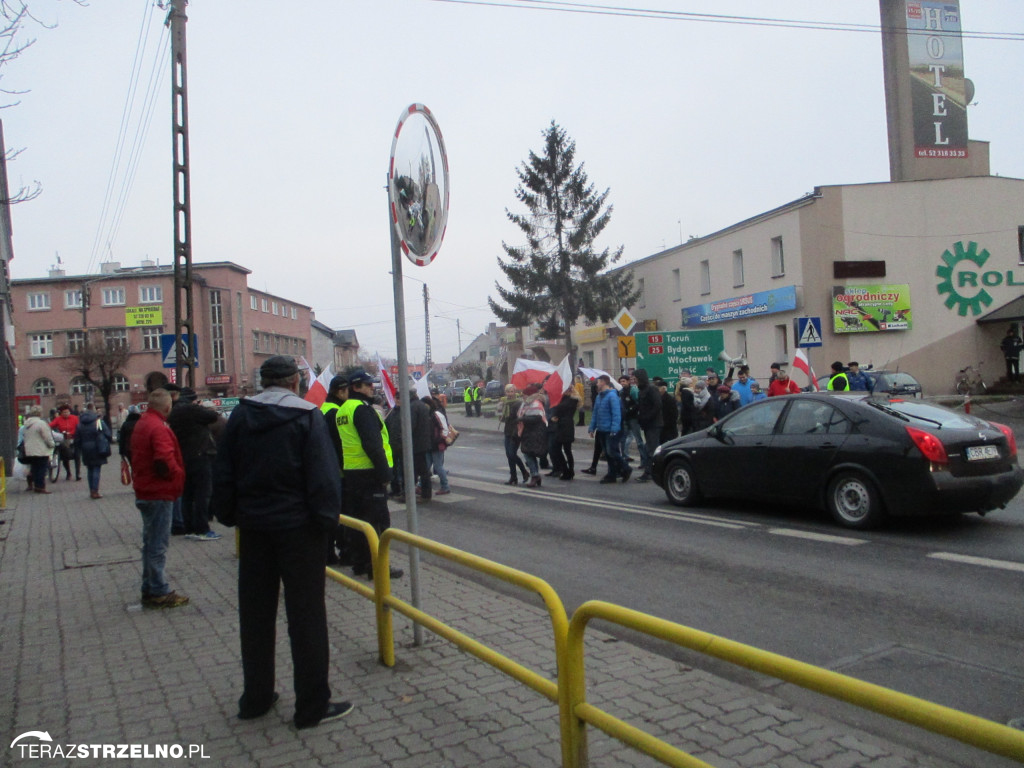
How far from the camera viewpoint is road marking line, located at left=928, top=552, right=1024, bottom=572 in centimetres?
705

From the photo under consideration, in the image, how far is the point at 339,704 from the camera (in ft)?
14.1

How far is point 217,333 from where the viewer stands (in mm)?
75188

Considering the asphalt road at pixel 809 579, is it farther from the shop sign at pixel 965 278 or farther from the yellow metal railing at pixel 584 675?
the shop sign at pixel 965 278

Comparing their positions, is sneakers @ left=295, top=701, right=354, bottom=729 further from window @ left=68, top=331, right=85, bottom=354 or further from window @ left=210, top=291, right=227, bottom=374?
window @ left=210, top=291, right=227, bottom=374

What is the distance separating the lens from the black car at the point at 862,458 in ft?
27.5

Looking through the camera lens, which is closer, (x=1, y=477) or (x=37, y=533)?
(x=37, y=533)

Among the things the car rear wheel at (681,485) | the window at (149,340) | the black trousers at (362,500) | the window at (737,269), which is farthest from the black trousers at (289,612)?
the window at (149,340)

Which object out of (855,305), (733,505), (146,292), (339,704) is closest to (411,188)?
(339,704)

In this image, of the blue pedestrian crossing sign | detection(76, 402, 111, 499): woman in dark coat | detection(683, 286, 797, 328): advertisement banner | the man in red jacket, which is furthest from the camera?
detection(683, 286, 797, 328): advertisement banner

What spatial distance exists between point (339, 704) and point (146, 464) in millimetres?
3208

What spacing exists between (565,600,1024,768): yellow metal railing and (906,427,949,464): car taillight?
6.41m

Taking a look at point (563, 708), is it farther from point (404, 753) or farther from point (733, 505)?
point (733, 505)

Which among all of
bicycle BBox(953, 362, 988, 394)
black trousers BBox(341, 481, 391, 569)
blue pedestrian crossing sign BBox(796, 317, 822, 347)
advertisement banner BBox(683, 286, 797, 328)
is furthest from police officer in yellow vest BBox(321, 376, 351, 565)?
bicycle BBox(953, 362, 988, 394)

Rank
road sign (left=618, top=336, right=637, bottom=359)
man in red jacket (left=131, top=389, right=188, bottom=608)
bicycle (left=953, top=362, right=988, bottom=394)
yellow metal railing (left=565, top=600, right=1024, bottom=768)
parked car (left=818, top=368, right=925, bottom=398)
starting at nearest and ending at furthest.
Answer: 1. yellow metal railing (left=565, top=600, right=1024, bottom=768)
2. man in red jacket (left=131, top=389, right=188, bottom=608)
3. road sign (left=618, top=336, right=637, bottom=359)
4. parked car (left=818, top=368, right=925, bottom=398)
5. bicycle (left=953, top=362, right=988, bottom=394)
